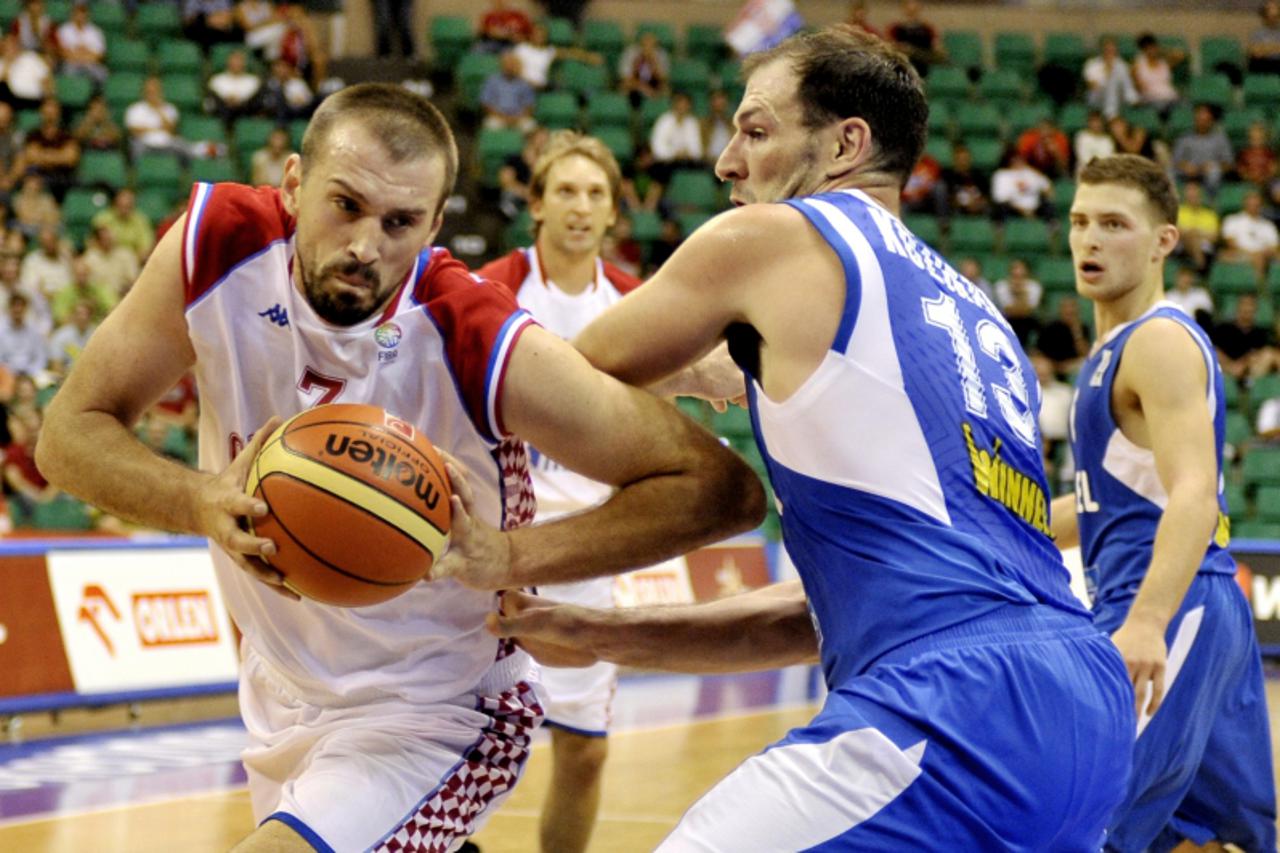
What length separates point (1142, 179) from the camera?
470 centimetres

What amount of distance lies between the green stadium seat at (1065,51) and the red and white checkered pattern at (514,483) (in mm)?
18361

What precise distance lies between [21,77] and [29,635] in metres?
8.25

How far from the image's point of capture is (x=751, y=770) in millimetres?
2500

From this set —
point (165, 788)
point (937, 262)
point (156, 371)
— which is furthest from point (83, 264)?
point (937, 262)

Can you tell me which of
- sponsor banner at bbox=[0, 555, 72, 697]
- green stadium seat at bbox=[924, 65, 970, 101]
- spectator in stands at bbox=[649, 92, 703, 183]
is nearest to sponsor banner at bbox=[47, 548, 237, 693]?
sponsor banner at bbox=[0, 555, 72, 697]

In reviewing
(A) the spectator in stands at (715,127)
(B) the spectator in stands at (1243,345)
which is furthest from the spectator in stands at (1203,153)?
(A) the spectator in stands at (715,127)

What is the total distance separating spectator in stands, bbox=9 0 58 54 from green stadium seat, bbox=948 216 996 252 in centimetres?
943

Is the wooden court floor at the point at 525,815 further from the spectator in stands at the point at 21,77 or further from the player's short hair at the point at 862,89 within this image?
the spectator in stands at the point at 21,77

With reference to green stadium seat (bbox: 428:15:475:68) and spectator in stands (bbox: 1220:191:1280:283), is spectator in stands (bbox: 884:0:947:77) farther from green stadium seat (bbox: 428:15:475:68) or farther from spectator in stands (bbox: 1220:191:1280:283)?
green stadium seat (bbox: 428:15:475:68)

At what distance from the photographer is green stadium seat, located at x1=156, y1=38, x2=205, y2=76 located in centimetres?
1639

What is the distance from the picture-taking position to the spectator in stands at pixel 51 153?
14.5m

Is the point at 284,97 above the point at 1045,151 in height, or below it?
above

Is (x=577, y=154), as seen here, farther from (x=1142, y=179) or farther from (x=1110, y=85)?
(x=1110, y=85)

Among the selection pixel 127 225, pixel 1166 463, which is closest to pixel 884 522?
pixel 1166 463
